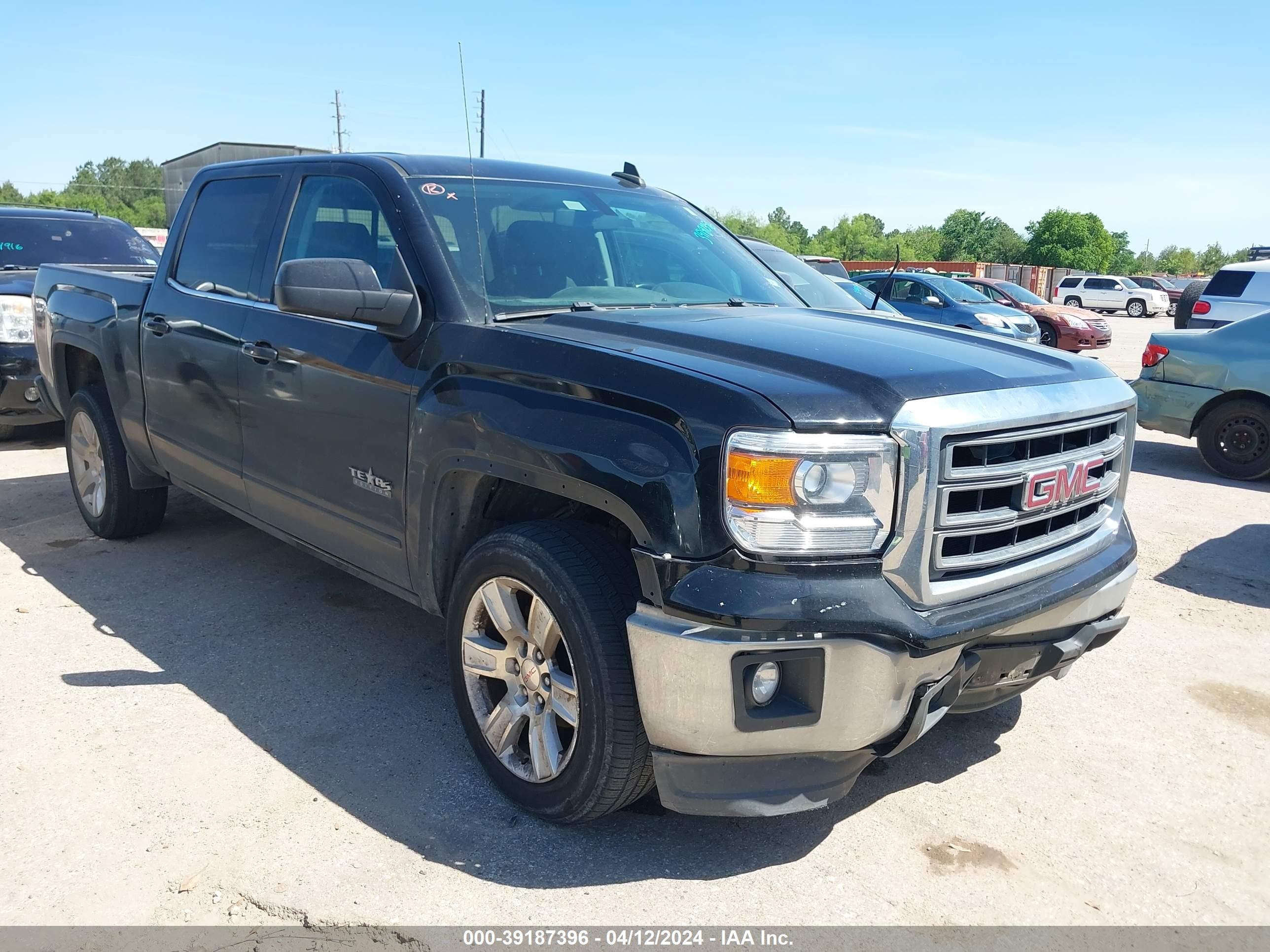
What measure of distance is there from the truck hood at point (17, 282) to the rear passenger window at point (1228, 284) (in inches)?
526

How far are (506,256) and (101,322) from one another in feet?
9.87

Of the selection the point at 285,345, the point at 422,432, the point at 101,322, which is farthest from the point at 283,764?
the point at 101,322

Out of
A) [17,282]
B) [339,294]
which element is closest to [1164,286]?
[17,282]

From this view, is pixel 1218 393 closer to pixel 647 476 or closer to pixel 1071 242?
pixel 647 476

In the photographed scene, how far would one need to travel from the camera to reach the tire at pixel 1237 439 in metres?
8.16

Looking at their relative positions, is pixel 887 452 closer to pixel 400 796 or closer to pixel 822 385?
pixel 822 385

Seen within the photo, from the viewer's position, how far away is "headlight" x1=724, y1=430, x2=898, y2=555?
241 cm

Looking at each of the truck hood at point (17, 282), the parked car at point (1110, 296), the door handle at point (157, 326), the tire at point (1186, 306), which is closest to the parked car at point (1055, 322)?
the tire at point (1186, 306)

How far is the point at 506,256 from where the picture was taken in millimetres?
3457

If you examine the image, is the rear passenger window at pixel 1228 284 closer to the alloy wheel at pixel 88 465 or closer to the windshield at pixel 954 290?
the windshield at pixel 954 290

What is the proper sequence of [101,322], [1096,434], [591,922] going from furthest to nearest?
1. [101,322]
2. [1096,434]
3. [591,922]

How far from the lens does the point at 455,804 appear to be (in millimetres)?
3123

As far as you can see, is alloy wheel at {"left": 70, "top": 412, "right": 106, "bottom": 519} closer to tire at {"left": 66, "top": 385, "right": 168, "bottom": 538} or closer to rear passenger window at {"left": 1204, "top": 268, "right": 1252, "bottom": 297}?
tire at {"left": 66, "top": 385, "right": 168, "bottom": 538}

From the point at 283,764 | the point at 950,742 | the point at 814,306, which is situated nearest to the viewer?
the point at 283,764
